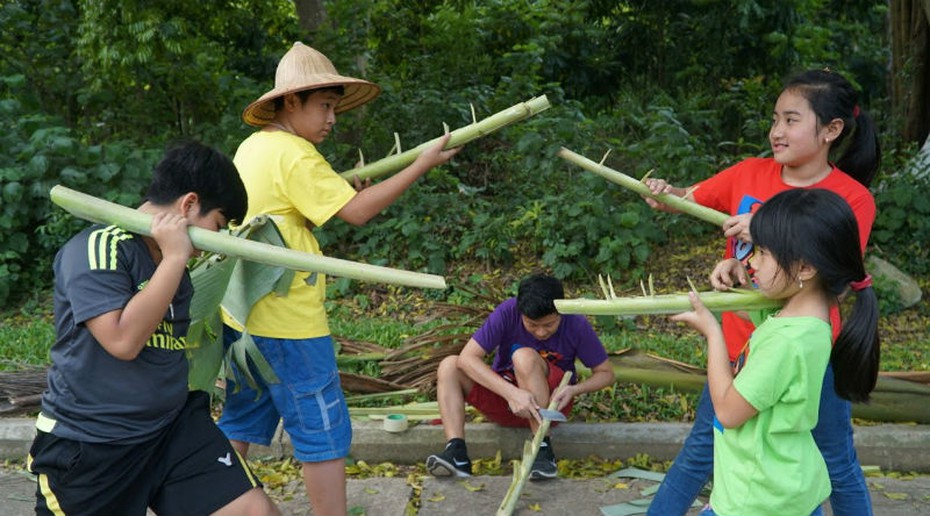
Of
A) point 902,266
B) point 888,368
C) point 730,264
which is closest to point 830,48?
point 902,266

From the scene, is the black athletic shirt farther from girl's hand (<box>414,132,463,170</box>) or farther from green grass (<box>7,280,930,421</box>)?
green grass (<box>7,280,930,421</box>)

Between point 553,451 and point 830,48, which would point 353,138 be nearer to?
point 553,451

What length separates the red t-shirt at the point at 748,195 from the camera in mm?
3160

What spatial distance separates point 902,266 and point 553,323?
174 inches

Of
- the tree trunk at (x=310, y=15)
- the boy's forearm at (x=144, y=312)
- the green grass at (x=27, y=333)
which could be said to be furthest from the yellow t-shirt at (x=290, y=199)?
the tree trunk at (x=310, y=15)

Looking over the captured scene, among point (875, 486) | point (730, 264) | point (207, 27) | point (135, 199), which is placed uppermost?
point (207, 27)

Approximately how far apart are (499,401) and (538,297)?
2.04ft

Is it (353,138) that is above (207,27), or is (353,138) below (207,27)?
below

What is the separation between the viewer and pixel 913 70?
9.97 m

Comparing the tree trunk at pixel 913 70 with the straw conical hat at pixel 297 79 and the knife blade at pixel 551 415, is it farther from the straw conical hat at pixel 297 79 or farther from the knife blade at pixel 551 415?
the straw conical hat at pixel 297 79

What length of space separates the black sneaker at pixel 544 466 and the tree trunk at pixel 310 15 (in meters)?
6.05

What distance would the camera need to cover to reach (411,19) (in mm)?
10391

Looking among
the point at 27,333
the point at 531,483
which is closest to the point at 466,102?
the point at 27,333

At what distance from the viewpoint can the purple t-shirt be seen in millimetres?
4477
